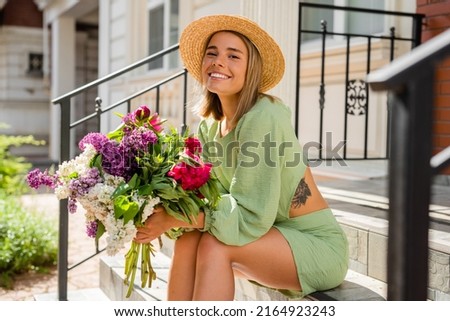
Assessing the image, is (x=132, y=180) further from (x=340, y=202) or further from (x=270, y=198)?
(x=340, y=202)

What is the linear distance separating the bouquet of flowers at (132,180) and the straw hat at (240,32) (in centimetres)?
47

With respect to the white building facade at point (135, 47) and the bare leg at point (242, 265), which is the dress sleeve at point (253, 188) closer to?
the bare leg at point (242, 265)

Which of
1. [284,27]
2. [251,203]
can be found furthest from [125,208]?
[284,27]

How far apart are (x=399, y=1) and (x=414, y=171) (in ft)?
11.8

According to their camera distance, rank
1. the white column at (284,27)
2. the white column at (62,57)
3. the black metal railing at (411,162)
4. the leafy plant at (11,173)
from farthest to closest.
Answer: the white column at (62,57) < the leafy plant at (11,173) < the white column at (284,27) < the black metal railing at (411,162)

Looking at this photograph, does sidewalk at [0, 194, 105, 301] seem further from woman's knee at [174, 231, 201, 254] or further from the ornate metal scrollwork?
the ornate metal scrollwork

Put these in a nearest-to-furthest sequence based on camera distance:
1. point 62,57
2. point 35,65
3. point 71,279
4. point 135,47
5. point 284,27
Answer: point 284,27 → point 71,279 → point 135,47 → point 62,57 → point 35,65

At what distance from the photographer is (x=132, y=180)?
6.43 ft

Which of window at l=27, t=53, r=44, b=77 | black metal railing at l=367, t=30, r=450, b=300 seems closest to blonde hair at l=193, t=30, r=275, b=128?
black metal railing at l=367, t=30, r=450, b=300

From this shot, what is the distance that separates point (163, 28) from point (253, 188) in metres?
6.22

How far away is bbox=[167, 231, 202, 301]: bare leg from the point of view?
83.7 inches

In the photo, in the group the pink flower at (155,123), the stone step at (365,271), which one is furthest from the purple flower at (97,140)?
the stone step at (365,271)

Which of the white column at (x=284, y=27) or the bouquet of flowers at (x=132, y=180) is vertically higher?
the white column at (x=284, y=27)

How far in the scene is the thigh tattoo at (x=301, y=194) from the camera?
218 centimetres
